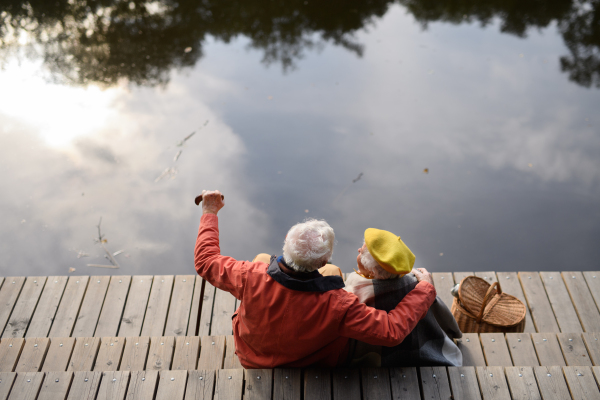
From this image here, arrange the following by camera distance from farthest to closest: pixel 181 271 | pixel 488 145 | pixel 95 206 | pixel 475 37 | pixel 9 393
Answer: pixel 475 37, pixel 488 145, pixel 95 206, pixel 181 271, pixel 9 393

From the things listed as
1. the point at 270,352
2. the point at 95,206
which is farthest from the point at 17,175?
the point at 270,352

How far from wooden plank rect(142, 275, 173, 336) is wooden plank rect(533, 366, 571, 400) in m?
2.22

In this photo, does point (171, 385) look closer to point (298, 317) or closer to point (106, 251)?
point (298, 317)

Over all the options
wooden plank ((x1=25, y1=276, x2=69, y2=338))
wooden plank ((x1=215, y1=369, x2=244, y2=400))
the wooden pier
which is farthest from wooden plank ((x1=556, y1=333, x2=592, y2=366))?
wooden plank ((x1=25, y1=276, x2=69, y2=338))

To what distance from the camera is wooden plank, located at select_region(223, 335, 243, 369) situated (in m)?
2.48

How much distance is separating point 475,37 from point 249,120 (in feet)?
11.1

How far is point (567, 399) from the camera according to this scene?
6.57 ft

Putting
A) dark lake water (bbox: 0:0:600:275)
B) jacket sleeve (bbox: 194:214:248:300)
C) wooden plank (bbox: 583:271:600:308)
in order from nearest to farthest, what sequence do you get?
1. jacket sleeve (bbox: 194:214:248:300)
2. wooden plank (bbox: 583:271:600:308)
3. dark lake water (bbox: 0:0:600:275)

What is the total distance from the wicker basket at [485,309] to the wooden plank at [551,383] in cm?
69

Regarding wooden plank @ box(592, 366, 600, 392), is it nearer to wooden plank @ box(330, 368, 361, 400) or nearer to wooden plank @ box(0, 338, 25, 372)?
wooden plank @ box(330, 368, 361, 400)

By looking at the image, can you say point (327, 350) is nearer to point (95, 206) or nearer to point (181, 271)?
point (181, 271)

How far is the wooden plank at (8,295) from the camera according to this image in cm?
305

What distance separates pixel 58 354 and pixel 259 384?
1.29 metres

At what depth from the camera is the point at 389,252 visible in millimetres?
2023
